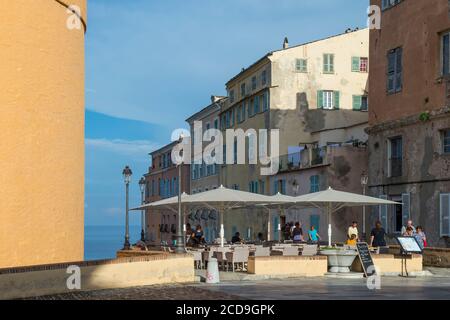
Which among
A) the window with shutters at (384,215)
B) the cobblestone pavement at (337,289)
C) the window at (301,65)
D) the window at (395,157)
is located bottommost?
the cobblestone pavement at (337,289)

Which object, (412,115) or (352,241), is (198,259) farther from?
(412,115)

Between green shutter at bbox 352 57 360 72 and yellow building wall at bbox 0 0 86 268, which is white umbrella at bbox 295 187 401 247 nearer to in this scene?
yellow building wall at bbox 0 0 86 268

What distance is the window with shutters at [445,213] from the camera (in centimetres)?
3075

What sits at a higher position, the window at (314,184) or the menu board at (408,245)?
the window at (314,184)

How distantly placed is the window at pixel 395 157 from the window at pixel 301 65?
15.1 m

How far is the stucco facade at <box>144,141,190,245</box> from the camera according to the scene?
73.7m

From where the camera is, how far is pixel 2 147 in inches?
680

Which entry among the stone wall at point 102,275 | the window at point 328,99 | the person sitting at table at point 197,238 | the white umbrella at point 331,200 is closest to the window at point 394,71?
the white umbrella at point 331,200

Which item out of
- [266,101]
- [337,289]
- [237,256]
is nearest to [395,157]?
[237,256]

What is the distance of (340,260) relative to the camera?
21859 mm

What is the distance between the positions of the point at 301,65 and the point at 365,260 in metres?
29.7

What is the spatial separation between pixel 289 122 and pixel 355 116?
13.2 feet

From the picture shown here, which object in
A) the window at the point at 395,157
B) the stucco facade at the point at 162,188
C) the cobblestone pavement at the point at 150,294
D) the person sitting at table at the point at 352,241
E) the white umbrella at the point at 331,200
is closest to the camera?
the cobblestone pavement at the point at 150,294

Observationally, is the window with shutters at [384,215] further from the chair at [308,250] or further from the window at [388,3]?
the chair at [308,250]
